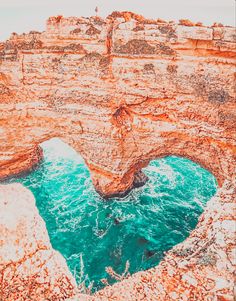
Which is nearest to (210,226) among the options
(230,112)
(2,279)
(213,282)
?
(213,282)

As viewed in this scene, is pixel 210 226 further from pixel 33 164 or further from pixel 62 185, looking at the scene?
pixel 33 164

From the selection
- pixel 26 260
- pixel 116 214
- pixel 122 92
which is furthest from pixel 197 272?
pixel 116 214

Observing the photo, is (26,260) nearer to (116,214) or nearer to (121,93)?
(121,93)

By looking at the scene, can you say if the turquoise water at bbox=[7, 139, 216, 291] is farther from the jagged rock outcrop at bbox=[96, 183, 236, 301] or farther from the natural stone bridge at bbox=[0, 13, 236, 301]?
the jagged rock outcrop at bbox=[96, 183, 236, 301]

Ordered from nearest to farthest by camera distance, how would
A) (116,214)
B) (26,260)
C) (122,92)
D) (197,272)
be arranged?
(197,272)
(26,260)
(122,92)
(116,214)

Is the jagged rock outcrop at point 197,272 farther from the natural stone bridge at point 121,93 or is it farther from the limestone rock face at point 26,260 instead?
the natural stone bridge at point 121,93

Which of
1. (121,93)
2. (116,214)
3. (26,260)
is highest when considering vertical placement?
(121,93)

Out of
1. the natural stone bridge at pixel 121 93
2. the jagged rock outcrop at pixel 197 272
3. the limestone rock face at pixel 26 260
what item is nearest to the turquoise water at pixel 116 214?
the natural stone bridge at pixel 121 93

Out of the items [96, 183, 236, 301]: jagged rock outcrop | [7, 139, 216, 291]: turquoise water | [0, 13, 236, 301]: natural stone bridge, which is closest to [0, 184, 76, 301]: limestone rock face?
[96, 183, 236, 301]: jagged rock outcrop
